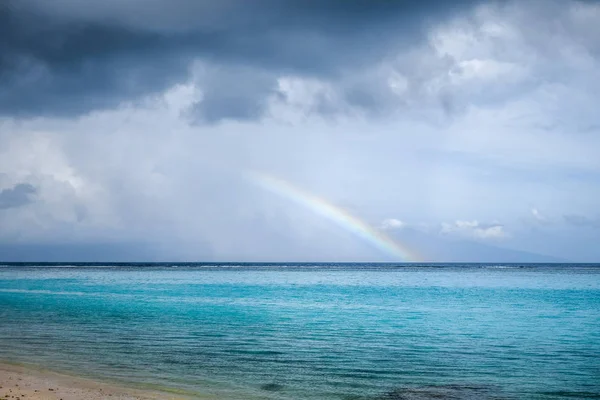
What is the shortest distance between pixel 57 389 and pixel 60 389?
11 cm

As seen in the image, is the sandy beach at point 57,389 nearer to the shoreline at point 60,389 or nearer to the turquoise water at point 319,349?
the shoreline at point 60,389

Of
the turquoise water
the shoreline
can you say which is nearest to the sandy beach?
the shoreline

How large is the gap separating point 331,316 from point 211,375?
25208 mm

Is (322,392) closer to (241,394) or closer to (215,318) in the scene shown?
(241,394)

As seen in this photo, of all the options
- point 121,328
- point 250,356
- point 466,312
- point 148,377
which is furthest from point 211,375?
point 466,312

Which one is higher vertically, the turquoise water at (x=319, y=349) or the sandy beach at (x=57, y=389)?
the sandy beach at (x=57, y=389)

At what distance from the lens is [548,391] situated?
21828mm

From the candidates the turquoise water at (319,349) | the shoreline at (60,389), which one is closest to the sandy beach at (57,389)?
the shoreline at (60,389)

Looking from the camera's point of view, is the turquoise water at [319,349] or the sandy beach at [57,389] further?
the turquoise water at [319,349]

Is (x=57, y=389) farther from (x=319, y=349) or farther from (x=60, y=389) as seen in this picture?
(x=319, y=349)

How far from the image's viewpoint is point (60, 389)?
67.4ft

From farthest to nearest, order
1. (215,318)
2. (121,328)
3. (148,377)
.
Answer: (215,318) → (121,328) → (148,377)

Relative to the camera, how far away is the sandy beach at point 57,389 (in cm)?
1928

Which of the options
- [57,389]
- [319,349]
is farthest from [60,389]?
[319,349]
